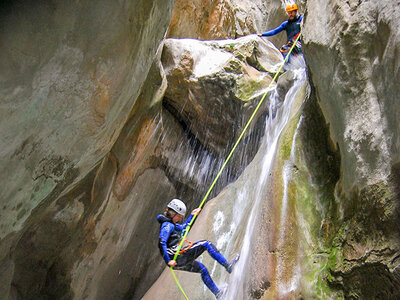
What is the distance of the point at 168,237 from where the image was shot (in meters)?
5.86

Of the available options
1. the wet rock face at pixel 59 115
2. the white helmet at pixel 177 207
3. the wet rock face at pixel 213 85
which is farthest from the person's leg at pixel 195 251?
the wet rock face at pixel 213 85

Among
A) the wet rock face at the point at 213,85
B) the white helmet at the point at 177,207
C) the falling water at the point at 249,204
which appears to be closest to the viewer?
the falling water at the point at 249,204

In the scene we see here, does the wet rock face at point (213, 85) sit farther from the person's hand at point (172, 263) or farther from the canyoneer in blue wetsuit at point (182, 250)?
the person's hand at point (172, 263)

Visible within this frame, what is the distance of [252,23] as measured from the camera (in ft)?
39.9

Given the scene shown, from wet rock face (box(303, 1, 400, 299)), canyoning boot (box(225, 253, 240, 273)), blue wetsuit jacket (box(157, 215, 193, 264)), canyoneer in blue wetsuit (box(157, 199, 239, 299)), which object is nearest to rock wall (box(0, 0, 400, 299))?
wet rock face (box(303, 1, 400, 299))

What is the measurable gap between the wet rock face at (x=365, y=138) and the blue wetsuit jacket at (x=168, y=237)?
101 inches

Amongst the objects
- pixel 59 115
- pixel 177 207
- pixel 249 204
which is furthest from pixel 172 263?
pixel 59 115

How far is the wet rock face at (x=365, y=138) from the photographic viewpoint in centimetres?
326

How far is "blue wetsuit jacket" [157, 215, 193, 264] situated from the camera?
5.72 m

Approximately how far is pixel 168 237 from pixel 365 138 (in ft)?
10.7

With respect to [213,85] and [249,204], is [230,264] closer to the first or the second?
[249,204]

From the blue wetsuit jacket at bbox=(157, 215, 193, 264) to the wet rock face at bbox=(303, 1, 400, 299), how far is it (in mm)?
2561

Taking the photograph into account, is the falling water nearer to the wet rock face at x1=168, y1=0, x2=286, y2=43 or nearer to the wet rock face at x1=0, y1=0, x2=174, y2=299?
the wet rock face at x1=0, y1=0, x2=174, y2=299

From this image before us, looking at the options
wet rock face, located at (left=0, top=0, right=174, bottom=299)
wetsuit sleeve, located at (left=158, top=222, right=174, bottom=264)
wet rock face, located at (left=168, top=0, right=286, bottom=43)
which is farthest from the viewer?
wet rock face, located at (left=168, top=0, right=286, bottom=43)
